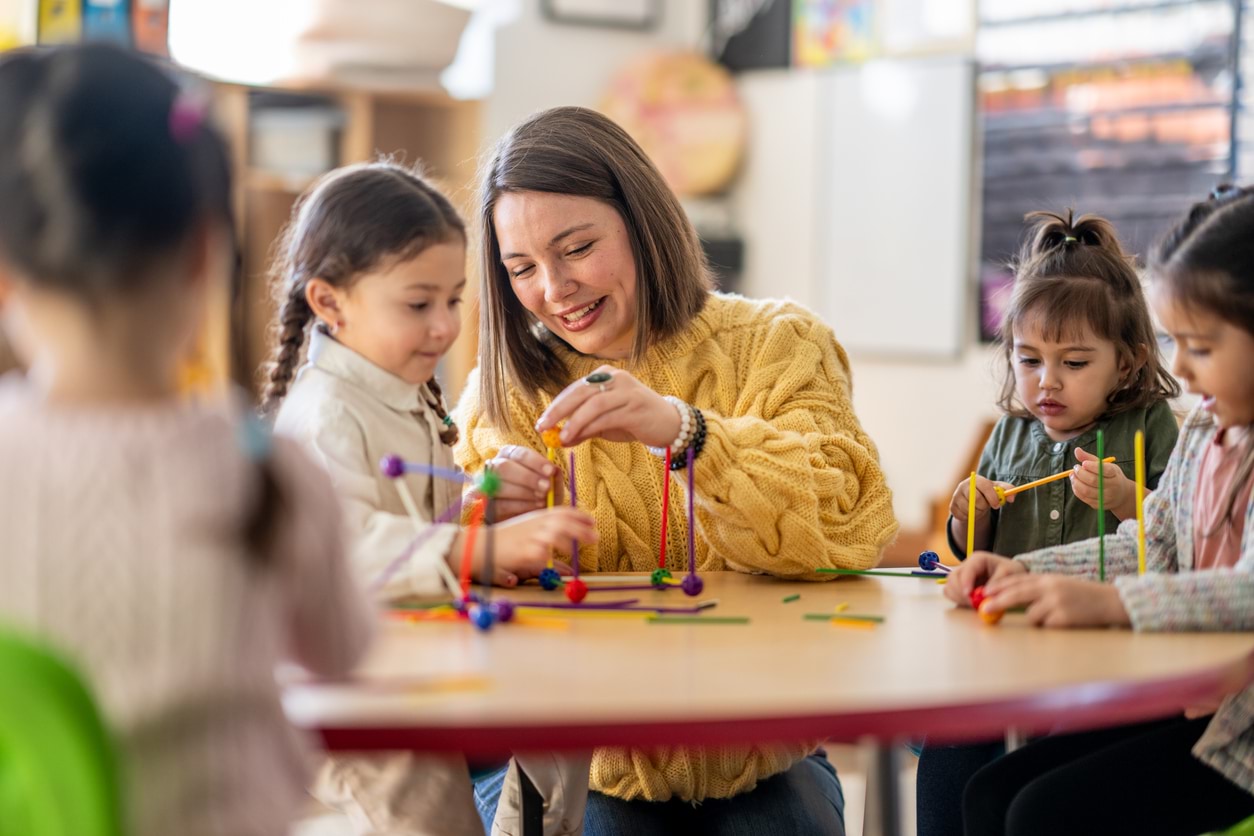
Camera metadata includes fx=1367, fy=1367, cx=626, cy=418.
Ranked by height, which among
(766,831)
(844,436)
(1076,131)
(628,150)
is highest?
(1076,131)

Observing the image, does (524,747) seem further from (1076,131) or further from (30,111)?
(1076,131)

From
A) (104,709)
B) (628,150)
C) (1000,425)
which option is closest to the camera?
(104,709)

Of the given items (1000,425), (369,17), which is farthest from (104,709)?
(369,17)

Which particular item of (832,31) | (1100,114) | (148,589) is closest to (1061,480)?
(148,589)

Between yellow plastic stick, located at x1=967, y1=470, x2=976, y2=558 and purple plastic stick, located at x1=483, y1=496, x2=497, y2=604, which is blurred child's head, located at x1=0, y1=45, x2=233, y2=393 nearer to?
purple plastic stick, located at x1=483, y1=496, x2=497, y2=604

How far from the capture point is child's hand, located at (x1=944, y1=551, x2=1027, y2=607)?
4.35 ft

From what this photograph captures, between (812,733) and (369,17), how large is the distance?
3299mm

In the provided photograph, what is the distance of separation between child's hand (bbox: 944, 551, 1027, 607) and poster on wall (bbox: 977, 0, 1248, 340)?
257cm

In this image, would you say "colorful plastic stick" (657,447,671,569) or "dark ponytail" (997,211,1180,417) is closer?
"colorful plastic stick" (657,447,671,569)

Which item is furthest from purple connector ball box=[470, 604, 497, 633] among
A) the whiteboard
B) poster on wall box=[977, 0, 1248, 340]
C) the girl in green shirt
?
the whiteboard

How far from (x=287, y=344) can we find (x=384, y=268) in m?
0.18

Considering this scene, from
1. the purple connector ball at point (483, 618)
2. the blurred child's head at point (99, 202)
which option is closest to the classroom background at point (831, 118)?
the purple connector ball at point (483, 618)

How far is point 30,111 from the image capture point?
2.66 feet

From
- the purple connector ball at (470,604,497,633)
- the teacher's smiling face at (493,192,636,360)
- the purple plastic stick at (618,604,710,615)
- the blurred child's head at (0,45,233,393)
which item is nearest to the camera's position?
the blurred child's head at (0,45,233,393)
